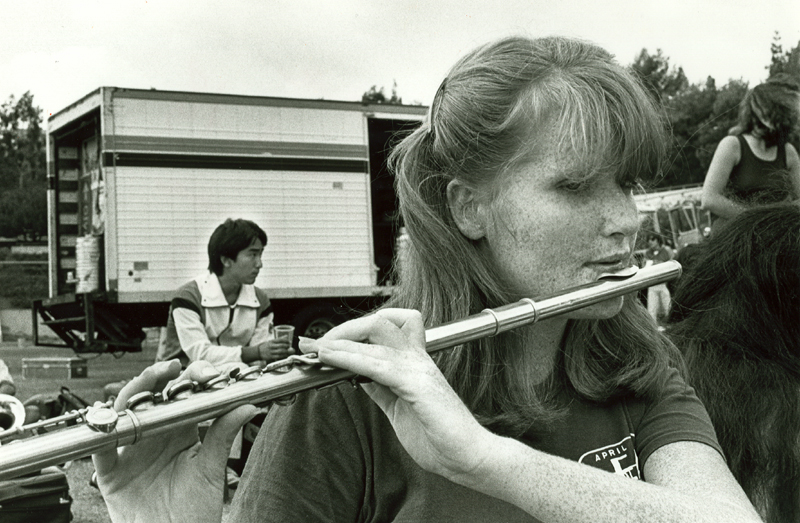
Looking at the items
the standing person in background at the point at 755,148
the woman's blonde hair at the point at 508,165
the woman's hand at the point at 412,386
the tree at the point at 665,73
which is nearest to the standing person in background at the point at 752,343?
the woman's blonde hair at the point at 508,165

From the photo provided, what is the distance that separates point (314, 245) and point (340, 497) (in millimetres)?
8408

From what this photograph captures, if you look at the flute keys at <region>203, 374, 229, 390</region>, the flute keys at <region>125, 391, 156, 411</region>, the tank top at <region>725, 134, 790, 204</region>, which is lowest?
the flute keys at <region>125, 391, 156, 411</region>

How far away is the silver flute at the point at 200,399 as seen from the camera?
999 mm

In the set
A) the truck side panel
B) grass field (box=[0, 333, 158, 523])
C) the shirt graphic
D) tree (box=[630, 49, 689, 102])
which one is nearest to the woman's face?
the shirt graphic

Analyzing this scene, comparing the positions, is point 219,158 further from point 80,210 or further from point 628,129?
point 628,129

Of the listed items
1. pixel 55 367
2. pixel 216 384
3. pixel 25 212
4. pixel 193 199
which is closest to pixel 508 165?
pixel 216 384

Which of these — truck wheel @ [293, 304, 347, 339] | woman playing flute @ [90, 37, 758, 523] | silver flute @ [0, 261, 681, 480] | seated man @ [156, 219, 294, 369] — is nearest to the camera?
silver flute @ [0, 261, 681, 480]

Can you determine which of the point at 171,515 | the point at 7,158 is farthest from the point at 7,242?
the point at 171,515

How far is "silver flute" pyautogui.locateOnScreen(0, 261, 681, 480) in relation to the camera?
100cm

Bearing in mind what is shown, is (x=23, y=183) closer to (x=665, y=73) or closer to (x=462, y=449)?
Answer: (x=462, y=449)

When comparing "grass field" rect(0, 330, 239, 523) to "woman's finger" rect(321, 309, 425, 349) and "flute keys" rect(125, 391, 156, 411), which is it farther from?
"woman's finger" rect(321, 309, 425, 349)

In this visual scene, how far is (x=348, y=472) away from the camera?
1203 mm

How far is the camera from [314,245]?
9539mm

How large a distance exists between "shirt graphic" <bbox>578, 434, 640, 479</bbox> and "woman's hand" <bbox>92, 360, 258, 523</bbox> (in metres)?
0.52
